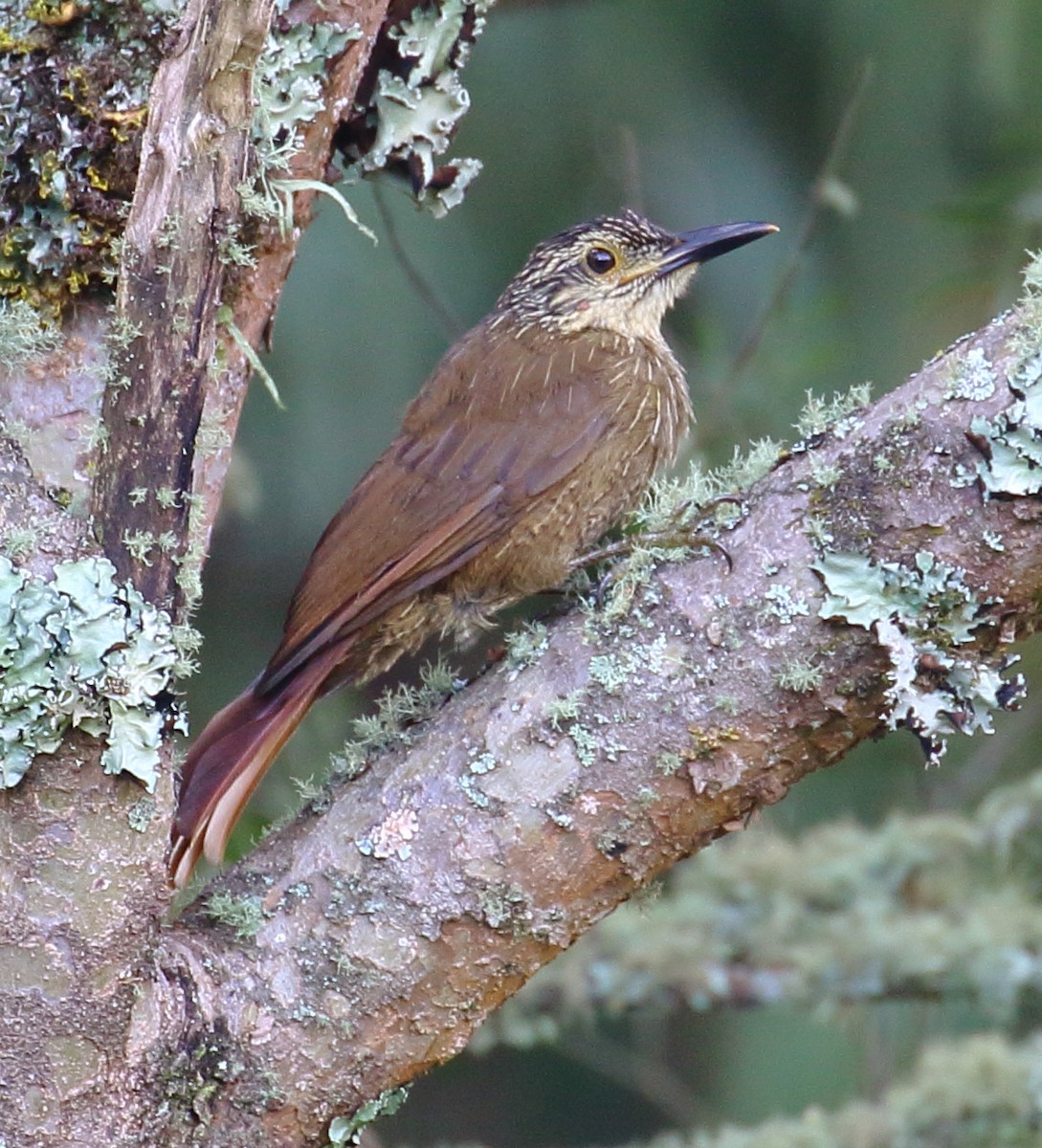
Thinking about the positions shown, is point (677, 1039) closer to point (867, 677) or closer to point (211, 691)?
point (211, 691)

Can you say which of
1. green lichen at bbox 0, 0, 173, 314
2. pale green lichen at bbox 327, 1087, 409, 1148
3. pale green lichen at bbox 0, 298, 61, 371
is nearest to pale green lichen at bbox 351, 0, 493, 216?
green lichen at bbox 0, 0, 173, 314

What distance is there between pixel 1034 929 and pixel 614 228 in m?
1.56

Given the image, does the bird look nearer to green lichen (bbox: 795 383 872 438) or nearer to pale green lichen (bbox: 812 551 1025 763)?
green lichen (bbox: 795 383 872 438)

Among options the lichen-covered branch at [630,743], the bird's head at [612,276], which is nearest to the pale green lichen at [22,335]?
the lichen-covered branch at [630,743]

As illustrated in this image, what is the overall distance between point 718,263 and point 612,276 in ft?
4.71

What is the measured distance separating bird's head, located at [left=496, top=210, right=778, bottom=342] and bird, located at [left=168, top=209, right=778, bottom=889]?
0.01 meters

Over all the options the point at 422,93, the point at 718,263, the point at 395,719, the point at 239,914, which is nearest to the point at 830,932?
the point at 395,719

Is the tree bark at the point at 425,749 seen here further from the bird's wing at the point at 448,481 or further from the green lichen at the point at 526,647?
the bird's wing at the point at 448,481

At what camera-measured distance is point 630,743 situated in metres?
2.00

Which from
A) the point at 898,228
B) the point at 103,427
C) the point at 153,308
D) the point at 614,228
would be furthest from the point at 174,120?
the point at 898,228

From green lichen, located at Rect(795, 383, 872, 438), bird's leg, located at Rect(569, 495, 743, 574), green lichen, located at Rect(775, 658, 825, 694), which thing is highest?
green lichen, located at Rect(795, 383, 872, 438)

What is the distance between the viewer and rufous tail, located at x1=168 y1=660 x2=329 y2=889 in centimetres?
225

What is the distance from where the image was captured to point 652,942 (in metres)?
3.16

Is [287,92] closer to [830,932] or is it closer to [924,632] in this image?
[924,632]
